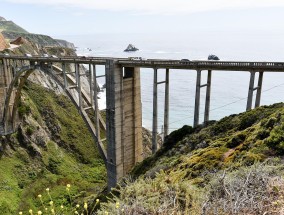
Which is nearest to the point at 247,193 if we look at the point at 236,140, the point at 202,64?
the point at 236,140

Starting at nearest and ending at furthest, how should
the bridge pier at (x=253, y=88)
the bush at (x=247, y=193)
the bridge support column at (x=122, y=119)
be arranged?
the bush at (x=247, y=193) → the bridge pier at (x=253, y=88) → the bridge support column at (x=122, y=119)

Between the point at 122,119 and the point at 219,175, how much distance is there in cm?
1623

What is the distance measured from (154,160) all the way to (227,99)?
1798 inches

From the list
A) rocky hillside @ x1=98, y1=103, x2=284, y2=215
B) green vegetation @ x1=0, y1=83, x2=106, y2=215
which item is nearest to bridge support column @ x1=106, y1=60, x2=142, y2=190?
rocky hillside @ x1=98, y1=103, x2=284, y2=215

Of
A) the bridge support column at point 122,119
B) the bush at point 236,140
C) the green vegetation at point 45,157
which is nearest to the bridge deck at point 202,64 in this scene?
the bridge support column at point 122,119

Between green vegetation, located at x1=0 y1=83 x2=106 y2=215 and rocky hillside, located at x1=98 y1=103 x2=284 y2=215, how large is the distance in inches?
587

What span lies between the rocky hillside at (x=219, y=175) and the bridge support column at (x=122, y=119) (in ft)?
11.4

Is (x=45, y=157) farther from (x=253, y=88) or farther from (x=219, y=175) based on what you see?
(x=219, y=175)

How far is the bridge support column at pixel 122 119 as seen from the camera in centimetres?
2273

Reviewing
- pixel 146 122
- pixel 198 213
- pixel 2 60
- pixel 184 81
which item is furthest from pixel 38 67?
pixel 184 81

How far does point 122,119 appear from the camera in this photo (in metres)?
23.8

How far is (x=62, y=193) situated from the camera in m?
31.2

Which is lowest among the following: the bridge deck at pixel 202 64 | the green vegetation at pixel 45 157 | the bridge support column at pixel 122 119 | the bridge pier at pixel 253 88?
the green vegetation at pixel 45 157

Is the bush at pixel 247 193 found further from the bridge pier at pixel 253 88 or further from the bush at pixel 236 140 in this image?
the bridge pier at pixel 253 88
